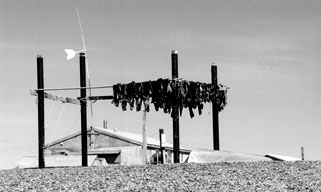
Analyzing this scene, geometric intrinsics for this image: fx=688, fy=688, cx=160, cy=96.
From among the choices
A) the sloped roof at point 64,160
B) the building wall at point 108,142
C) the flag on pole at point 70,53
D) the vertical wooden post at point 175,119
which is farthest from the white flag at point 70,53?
the building wall at point 108,142

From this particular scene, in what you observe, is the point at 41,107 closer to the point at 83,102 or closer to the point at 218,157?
the point at 83,102

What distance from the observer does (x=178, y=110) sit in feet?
72.8

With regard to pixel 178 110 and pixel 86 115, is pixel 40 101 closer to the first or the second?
pixel 86 115

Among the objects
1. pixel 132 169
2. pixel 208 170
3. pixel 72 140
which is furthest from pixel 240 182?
pixel 72 140

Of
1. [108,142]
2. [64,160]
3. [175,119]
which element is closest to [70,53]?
[175,119]

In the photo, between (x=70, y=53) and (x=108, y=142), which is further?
(x=108, y=142)

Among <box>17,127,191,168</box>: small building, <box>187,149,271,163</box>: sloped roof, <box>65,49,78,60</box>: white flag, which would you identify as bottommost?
<box>187,149,271,163</box>: sloped roof

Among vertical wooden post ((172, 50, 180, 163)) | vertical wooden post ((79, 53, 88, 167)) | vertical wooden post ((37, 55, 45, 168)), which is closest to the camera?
vertical wooden post ((172, 50, 180, 163))

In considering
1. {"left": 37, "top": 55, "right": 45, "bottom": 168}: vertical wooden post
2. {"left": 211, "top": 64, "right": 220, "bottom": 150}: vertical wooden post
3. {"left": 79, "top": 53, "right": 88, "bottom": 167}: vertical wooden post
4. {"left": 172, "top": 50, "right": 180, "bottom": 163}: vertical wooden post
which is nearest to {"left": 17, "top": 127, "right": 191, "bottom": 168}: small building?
{"left": 79, "top": 53, "right": 88, "bottom": 167}: vertical wooden post

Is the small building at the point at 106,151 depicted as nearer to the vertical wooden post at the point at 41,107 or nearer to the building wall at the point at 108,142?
the building wall at the point at 108,142

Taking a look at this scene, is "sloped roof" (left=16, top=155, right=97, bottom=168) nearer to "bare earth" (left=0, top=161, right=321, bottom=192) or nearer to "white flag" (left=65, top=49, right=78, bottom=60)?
"white flag" (left=65, top=49, right=78, bottom=60)

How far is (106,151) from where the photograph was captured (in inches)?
1697

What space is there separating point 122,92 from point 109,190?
7644mm

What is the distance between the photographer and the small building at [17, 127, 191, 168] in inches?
1507
